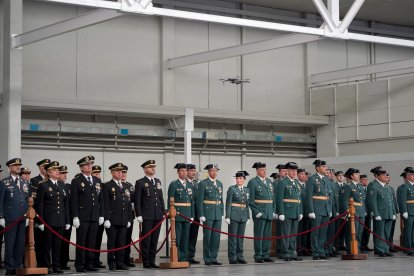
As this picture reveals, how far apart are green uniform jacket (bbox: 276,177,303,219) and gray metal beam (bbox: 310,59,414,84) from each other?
26.2 ft

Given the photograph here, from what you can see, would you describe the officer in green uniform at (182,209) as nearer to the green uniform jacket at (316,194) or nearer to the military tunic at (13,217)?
the green uniform jacket at (316,194)

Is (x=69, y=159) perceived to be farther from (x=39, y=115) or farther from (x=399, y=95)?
(x=399, y=95)

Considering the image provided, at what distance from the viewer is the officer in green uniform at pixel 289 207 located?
15172 millimetres

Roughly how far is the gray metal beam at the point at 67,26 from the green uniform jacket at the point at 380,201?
5872 millimetres

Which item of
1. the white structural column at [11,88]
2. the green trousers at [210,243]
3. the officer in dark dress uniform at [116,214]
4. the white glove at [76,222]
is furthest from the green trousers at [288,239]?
the white structural column at [11,88]

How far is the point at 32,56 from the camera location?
20.2 meters

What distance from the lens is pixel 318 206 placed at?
15656 millimetres

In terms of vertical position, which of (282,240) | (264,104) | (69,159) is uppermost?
(264,104)

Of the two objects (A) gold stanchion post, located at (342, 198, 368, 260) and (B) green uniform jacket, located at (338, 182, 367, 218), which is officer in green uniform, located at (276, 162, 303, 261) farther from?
(B) green uniform jacket, located at (338, 182, 367, 218)

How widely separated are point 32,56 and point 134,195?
7470 millimetres

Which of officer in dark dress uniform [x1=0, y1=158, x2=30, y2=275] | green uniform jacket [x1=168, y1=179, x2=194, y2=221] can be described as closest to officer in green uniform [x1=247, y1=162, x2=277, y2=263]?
green uniform jacket [x1=168, y1=179, x2=194, y2=221]

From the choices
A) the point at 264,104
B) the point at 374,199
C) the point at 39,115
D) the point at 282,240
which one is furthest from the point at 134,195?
the point at 264,104

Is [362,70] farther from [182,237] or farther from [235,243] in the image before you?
→ [182,237]

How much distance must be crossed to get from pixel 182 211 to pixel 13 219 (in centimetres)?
293
